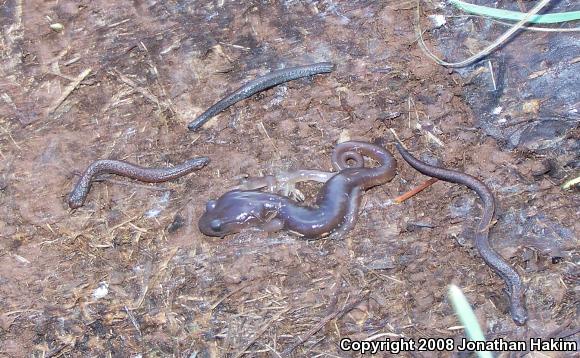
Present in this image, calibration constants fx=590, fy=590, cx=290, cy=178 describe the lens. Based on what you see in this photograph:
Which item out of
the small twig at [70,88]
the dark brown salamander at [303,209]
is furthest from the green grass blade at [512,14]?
the small twig at [70,88]

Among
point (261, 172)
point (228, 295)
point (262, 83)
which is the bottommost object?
point (228, 295)

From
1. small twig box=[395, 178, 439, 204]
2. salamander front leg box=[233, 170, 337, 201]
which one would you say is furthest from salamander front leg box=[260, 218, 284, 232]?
small twig box=[395, 178, 439, 204]

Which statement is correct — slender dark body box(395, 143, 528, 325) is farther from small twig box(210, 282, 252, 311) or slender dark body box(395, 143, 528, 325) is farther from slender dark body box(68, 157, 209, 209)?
slender dark body box(68, 157, 209, 209)

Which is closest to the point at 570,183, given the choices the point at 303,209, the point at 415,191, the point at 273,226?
the point at 415,191

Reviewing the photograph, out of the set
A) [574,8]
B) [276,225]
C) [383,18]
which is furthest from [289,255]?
[574,8]

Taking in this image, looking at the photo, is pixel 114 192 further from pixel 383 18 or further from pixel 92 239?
pixel 383 18

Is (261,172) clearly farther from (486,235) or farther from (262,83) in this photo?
(486,235)
